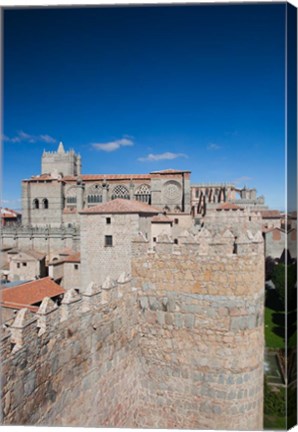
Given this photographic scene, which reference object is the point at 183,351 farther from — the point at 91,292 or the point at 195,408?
the point at 91,292

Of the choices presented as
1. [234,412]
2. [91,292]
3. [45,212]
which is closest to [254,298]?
[234,412]

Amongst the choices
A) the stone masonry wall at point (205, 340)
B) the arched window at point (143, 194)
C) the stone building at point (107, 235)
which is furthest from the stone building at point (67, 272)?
the stone masonry wall at point (205, 340)

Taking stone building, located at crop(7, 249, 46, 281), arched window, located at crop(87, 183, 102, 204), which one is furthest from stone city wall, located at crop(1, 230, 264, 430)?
arched window, located at crop(87, 183, 102, 204)

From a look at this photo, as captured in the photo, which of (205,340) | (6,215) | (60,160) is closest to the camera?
(205,340)

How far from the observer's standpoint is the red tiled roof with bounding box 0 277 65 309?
23.8 ft

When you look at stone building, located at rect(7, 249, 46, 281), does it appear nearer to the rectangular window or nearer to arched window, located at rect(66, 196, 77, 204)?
arched window, located at rect(66, 196, 77, 204)

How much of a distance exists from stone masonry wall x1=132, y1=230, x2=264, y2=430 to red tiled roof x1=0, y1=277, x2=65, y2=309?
3.73m

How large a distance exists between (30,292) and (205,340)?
18.0 ft

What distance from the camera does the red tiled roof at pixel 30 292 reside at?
7263mm

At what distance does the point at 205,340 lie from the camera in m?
4.08

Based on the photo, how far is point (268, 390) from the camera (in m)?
3.69

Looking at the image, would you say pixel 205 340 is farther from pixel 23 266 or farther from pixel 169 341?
pixel 23 266

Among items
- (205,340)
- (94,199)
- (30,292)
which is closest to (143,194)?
(94,199)

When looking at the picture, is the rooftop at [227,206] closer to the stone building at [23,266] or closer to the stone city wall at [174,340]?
the stone building at [23,266]
